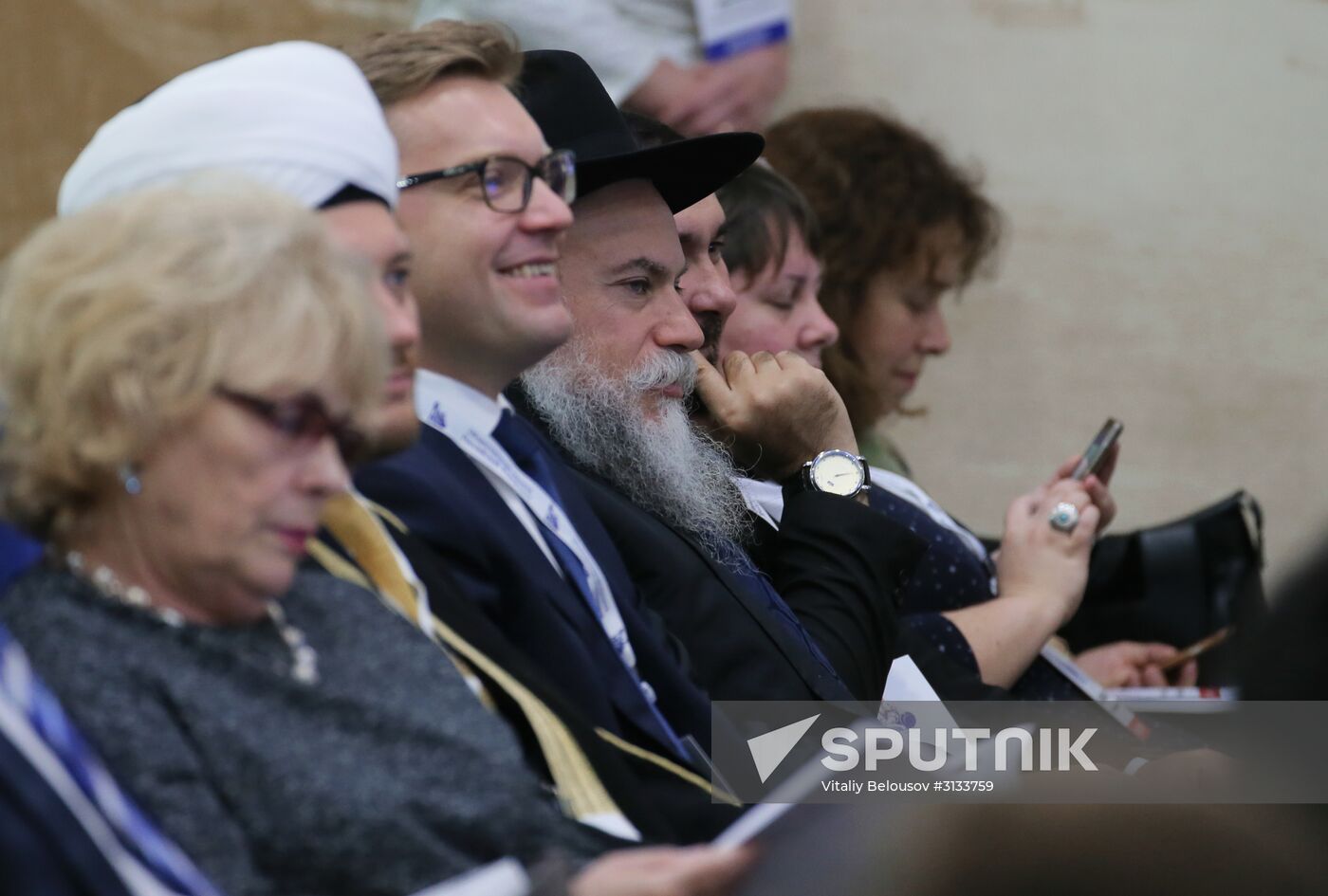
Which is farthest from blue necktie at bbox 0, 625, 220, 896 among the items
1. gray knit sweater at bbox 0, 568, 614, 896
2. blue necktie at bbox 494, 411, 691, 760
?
blue necktie at bbox 494, 411, 691, 760

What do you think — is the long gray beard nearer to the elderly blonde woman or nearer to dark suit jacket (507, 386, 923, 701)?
dark suit jacket (507, 386, 923, 701)

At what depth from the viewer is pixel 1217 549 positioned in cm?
509

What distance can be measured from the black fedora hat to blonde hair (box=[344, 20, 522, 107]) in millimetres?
363

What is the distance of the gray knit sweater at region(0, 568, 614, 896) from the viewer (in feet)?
5.93

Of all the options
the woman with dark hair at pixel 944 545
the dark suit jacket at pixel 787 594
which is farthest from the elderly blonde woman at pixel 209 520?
the woman with dark hair at pixel 944 545

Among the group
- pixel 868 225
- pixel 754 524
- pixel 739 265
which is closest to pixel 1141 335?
pixel 868 225

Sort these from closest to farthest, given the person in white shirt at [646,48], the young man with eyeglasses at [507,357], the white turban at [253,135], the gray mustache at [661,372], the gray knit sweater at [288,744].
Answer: the gray knit sweater at [288,744] → the white turban at [253,135] → the young man with eyeglasses at [507,357] → the gray mustache at [661,372] → the person in white shirt at [646,48]

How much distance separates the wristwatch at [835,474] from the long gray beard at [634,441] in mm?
266

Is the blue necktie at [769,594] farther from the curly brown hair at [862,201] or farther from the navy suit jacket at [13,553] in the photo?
the navy suit jacket at [13,553]

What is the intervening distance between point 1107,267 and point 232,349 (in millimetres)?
5636

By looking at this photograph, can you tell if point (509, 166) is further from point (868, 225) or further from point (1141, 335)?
point (1141, 335)

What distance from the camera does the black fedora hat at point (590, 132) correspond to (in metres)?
3.52

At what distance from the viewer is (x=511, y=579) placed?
2646 mm

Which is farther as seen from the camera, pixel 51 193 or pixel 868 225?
pixel 868 225
